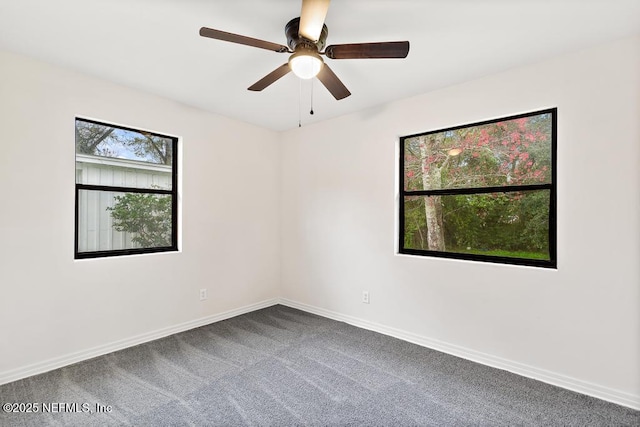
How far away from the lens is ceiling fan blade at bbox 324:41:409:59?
167cm

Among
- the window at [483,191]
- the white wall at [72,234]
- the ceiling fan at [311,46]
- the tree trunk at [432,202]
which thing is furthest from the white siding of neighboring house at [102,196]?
the tree trunk at [432,202]

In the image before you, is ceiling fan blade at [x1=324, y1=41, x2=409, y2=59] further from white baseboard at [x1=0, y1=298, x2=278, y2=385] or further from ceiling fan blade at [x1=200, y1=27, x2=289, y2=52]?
white baseboard at [x1=0, y1=298, x2=278, y2=385]

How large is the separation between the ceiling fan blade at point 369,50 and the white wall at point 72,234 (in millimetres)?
2122

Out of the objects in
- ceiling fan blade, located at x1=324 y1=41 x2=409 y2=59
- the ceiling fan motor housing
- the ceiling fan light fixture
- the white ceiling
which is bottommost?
the ceiling fan light fixture

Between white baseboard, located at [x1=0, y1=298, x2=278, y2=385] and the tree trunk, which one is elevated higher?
the tree trunk

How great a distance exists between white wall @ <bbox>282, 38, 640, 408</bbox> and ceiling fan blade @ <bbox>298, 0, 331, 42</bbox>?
1.69 metres

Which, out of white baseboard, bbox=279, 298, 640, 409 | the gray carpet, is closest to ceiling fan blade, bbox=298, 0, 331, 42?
the gray carpet

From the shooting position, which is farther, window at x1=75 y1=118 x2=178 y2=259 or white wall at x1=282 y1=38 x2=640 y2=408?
window at x1=75 y1=118 x2=178 y2=259

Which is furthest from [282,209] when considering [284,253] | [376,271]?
[376,271]

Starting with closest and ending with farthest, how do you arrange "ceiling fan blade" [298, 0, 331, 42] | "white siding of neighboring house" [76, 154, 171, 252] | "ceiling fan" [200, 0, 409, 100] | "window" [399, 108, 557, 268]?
"ceiling fan blade" [298, 0, 331, 42]
"ceiling fan" [200, 0, 409, 100]
"window" [399, 108, 557, 268]
"white siding of neighboring house" [76, 154, 171, 252]

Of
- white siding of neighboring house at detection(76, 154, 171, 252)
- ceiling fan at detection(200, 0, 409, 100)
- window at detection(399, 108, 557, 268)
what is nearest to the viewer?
ceiling fan at detection(200, 0, 409, 100)

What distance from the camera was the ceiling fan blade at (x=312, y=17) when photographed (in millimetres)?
1437

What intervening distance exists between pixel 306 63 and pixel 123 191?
222 centimetres

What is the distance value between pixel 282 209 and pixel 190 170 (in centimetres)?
139
